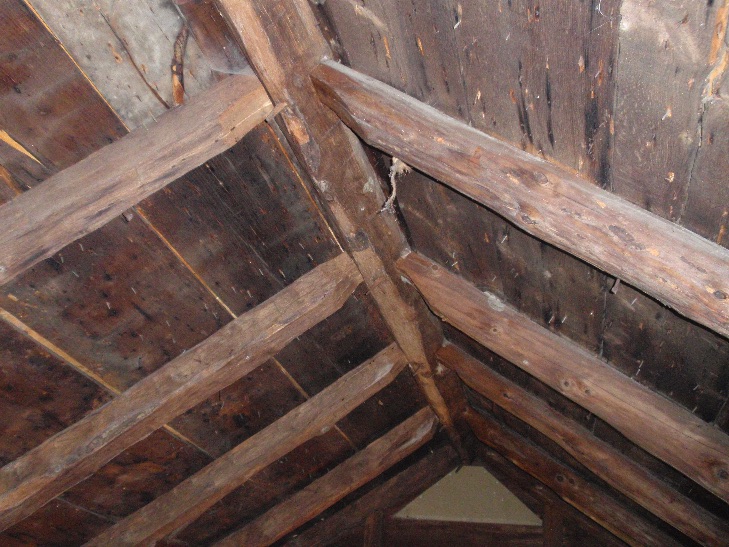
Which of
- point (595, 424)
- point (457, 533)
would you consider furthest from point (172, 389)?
point (457, 533)

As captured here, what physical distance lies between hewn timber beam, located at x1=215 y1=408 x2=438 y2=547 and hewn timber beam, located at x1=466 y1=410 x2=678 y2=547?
1.06 feet

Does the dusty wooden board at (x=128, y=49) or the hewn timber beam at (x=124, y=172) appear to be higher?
the dusty wooden board at (x=128, y=49)

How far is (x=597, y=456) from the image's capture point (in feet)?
8.47

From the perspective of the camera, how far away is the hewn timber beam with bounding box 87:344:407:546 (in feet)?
9.00

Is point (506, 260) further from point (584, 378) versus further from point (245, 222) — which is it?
point (245, 222)

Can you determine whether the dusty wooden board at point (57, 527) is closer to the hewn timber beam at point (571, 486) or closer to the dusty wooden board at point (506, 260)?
the dusty wooden board at point (506, 260)

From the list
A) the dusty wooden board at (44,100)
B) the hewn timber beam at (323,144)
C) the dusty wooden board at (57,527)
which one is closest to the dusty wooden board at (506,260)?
the hewn timber beam at (323,144)

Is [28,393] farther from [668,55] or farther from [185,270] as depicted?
[668,55]

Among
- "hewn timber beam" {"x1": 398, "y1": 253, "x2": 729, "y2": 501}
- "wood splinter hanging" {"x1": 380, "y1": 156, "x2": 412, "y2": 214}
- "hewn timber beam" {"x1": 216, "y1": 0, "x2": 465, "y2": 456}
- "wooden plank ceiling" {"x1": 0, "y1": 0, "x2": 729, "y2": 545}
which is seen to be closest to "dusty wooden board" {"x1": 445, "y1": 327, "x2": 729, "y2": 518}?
"wooden plank ceiling" {"x1": 0, "y1": 0, "x2": 729, "y2": 545}

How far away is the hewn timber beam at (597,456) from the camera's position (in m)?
2.37

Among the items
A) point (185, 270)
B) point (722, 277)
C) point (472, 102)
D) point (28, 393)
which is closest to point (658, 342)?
point (722, 277)

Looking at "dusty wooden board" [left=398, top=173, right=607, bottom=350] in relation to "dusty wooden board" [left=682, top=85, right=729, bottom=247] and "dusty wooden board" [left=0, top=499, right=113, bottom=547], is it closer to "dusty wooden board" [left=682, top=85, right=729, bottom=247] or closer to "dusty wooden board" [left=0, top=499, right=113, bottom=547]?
"dusty wooden board" [left=682, top=85, right=729, bottom=247]

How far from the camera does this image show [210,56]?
1.73 m

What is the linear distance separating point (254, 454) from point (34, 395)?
40.6 inches
